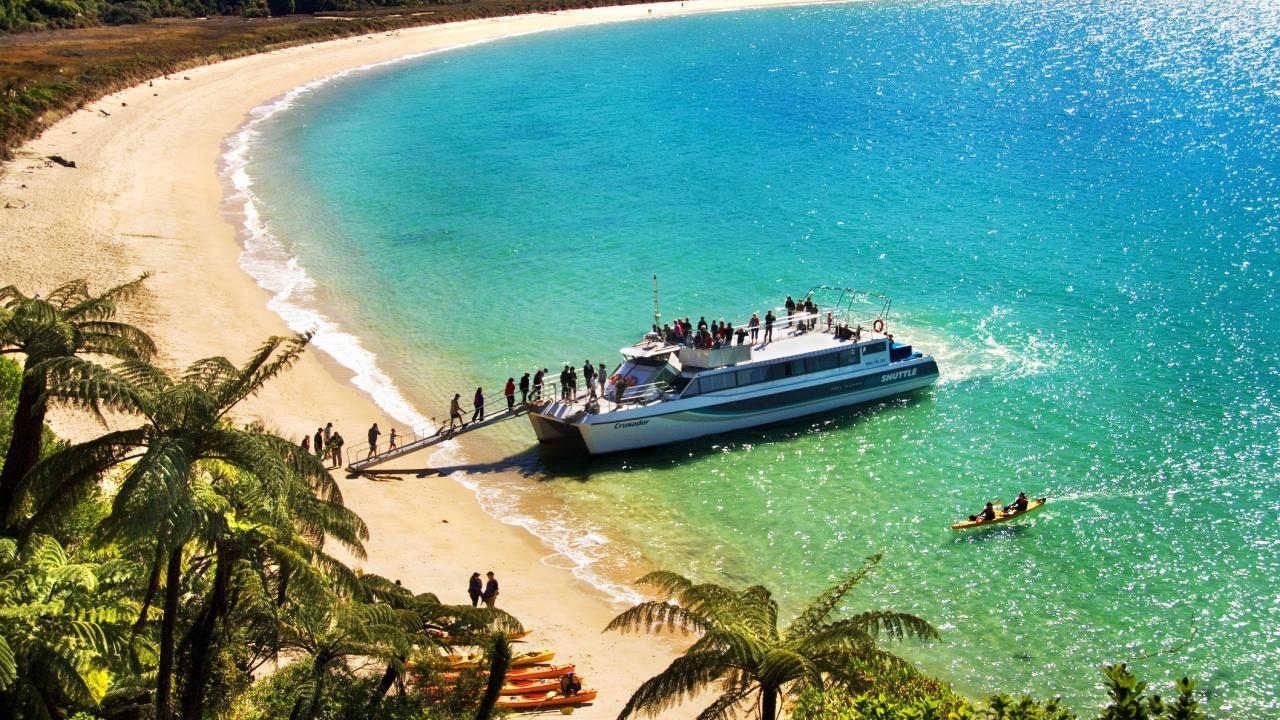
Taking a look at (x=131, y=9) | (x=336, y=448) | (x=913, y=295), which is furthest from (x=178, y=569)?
(x=131, y=9)

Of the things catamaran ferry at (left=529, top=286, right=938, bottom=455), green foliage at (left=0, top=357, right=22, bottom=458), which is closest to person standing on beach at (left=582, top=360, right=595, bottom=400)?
catamaran ferry at (left=529, top=286, right=938, bottom=455)

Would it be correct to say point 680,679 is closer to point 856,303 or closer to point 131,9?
point 856,303

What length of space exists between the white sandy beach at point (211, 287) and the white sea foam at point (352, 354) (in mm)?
492

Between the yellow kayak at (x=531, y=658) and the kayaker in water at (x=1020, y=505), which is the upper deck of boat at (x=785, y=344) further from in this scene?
the yellow kayak at (x=531, y=658)

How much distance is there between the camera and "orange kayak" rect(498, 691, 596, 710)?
75.7ft

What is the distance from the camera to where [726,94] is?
105 m

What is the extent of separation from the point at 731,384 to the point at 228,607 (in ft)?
73.4

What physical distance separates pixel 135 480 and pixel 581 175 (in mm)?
62766

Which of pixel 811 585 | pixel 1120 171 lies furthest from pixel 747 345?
pixel 1120 171

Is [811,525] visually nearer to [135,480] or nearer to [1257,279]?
[135,480]

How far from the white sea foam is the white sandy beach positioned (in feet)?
1.61

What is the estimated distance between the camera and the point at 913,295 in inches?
1976

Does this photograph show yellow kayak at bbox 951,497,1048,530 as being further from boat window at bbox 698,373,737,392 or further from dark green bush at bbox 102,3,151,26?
dark green bush at bbox 102,3,151,26

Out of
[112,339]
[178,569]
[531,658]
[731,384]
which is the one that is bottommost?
[531,658]
